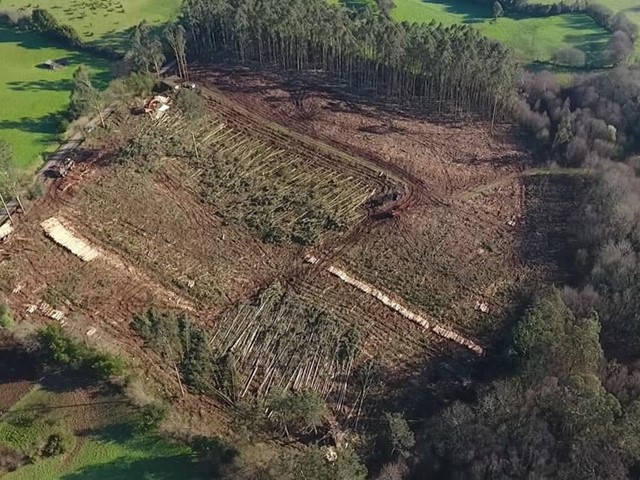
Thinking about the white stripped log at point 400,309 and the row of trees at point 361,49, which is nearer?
the white stripped log at point 400,309

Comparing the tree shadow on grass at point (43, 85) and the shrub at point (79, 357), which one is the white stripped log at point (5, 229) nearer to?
the shrub at point (79, 357)

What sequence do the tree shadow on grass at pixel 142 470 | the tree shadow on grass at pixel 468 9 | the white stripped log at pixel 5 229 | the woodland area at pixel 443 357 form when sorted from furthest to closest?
the tree shadow on grass at pixel 468 9 < the white stripped log at pixel 5 229 < the tree shadow on grass at pixel 142 470 < the woodland area at pixel 443 357

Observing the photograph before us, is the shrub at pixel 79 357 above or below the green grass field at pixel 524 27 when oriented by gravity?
below

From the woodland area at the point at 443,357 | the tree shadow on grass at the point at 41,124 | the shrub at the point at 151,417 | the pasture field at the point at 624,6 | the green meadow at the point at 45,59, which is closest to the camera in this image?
the woodland area at the point at 443,357

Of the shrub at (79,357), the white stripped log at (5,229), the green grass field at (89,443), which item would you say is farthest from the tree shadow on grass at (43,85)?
the green grass field at (89,443)

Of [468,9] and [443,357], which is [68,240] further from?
[468,9]

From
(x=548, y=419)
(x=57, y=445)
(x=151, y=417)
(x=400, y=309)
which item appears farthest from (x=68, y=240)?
(x=548, y=419)

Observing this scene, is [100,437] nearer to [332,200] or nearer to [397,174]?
[332,200]
